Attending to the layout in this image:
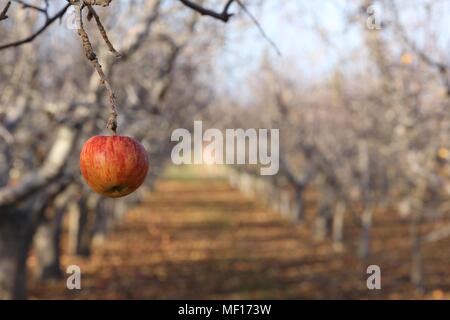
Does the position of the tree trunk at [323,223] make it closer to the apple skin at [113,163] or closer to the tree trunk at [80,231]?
the tree trunk at [80,231]

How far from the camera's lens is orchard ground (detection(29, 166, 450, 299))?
41.4ft

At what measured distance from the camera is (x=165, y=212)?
101 ft

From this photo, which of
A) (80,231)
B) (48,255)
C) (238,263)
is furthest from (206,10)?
(80,231)

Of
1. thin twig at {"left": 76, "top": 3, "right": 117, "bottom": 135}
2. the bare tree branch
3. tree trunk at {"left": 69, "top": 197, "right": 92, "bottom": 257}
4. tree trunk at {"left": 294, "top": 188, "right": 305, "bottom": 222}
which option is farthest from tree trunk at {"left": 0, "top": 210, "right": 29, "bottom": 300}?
tree trunk at {"left": 294, "top": 188, "right": 305, "bottom": 222}

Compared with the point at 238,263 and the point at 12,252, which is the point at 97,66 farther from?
the point at 238,263

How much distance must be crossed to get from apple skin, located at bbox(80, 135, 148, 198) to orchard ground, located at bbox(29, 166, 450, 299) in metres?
10.0

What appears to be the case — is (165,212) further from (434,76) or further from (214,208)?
(434,76)

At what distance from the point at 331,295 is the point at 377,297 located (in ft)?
3.07

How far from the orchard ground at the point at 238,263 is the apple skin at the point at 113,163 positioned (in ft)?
32.9

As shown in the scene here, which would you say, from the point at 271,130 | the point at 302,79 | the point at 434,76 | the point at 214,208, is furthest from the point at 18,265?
the point at 214,208

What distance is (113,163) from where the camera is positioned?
1987 mm

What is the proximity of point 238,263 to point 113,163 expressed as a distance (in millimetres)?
14571

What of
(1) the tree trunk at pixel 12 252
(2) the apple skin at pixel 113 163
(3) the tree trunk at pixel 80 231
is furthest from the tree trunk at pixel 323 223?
(2) the apple skin at pixel 113 163

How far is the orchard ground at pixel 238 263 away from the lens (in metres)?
12.6
